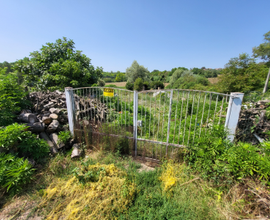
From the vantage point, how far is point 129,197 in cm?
233

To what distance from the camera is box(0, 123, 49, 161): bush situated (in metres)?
2.74

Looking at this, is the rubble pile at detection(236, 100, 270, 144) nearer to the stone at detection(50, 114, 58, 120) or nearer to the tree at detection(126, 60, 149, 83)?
the stone at detection(50, 114, 58, 120)

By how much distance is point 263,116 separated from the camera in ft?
9.65

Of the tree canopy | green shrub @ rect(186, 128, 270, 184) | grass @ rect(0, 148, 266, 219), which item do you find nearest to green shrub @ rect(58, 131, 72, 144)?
grass @ rect(0, 148, 266, 219)

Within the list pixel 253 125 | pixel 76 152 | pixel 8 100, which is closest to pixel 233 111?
pixel 253 125

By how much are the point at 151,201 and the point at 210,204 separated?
3.54 feet

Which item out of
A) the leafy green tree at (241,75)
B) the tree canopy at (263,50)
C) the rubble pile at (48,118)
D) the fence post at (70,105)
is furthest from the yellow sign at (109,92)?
the tree canopy at (263,50)

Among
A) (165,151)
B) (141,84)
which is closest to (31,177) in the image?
(165,151)

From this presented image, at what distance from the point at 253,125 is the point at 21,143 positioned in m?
5.75

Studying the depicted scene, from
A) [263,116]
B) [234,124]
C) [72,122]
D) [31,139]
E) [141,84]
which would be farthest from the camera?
[141,84]

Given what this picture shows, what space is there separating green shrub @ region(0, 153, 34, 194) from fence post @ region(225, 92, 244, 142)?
4.44 m

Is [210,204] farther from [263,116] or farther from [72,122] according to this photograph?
[72,122]

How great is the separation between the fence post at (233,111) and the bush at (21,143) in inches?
180

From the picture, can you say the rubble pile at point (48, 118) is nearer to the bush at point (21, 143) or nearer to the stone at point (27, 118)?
the stone at point (27, 118)
